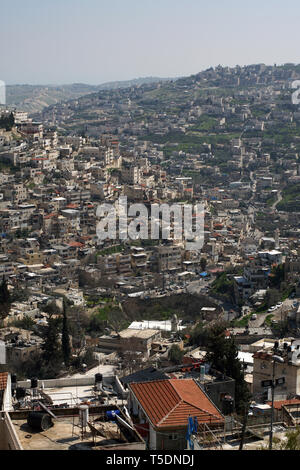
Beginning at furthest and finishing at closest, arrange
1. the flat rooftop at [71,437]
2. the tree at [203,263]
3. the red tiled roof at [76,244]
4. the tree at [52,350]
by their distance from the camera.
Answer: the tree at [203,263], the red tiled roof at [76,244], the tree at [52,350], the flat rooftop at [71,437]

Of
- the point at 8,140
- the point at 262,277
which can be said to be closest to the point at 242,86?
the point at 8,140

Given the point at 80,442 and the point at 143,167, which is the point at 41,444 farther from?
the point at 143,167

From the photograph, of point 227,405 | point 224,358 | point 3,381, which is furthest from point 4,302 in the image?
point 3,381

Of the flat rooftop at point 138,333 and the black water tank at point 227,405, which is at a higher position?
the black water tank at point 227,405

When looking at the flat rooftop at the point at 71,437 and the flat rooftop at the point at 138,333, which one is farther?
the flat rooftop at the point at 138,333

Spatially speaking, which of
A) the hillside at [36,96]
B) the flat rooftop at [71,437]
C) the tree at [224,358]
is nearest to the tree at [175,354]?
the tree at [224,358]

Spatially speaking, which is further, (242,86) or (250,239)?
(242,86)

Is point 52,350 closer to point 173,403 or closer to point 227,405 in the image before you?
point 227,405

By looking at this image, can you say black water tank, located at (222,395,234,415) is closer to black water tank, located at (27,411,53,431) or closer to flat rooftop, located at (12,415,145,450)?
flat rooftop, located at (12,415,145,450)

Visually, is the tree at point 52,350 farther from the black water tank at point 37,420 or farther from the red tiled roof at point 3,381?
the black water tank at point 37,420
